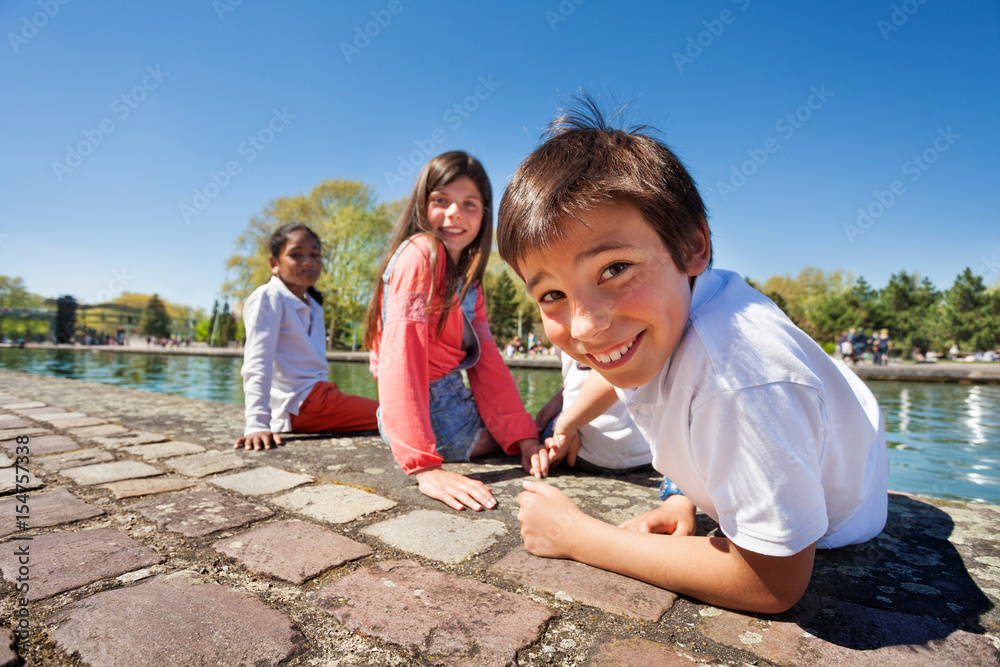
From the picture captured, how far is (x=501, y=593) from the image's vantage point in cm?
120

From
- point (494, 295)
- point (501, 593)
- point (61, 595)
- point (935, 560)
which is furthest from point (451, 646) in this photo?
point (494, 295)

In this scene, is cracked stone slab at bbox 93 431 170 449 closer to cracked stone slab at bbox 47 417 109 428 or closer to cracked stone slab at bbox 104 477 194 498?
cracked stone slab at bbox 47 417 109 428

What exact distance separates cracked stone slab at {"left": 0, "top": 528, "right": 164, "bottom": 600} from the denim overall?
4.32 feet

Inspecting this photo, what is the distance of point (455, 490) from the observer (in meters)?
1.89

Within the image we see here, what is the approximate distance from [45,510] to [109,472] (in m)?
0.52

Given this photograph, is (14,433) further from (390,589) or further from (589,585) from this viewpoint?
(589,585)

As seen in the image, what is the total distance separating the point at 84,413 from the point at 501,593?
13.4 ft

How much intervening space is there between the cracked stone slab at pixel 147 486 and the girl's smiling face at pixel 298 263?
2.02 metres

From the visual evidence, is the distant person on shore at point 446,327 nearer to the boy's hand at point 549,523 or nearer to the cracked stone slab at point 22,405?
the boy's hand at point 549,523

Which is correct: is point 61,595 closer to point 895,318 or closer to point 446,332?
point 446,332

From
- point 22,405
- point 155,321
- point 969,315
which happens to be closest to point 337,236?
point 22,405

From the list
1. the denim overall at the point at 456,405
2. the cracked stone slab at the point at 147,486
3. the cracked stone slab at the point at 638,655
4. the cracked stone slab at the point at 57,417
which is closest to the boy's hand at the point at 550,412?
the denim overall at the point at 456,405

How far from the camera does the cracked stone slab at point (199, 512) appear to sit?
5.18ft

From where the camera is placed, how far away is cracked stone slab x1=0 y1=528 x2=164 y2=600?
1.20m
